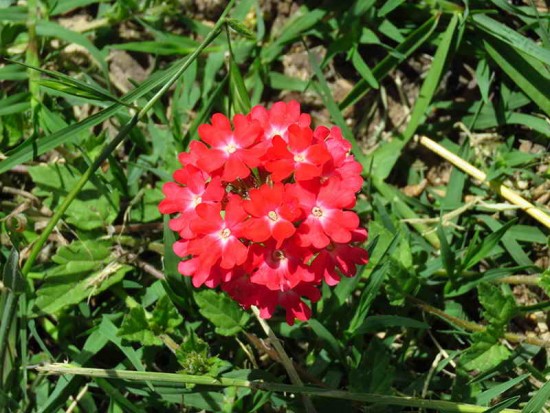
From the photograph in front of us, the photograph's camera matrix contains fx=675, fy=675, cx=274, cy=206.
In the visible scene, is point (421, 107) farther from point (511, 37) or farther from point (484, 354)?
point (484, 354)

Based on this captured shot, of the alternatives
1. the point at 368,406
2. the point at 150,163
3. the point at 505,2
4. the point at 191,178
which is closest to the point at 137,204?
the point at 150,163

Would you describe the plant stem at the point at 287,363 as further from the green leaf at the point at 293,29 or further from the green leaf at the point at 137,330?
the green leaf at the point at 293,29

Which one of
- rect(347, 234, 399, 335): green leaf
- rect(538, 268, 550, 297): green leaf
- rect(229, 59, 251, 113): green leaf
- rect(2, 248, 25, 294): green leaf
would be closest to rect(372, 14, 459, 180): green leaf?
rect(347, 234, 399, 335): green leaf

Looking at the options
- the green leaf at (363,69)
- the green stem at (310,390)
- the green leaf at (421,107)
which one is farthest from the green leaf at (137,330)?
the green leaf at (363,69)

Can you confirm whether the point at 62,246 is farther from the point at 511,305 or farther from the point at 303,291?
the point at 511,305

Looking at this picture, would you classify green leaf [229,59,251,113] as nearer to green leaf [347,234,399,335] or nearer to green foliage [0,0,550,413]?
green foliage [0,0,550,413]
